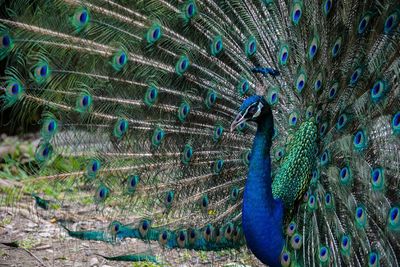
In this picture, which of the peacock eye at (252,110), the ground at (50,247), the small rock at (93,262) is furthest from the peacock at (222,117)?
the small rock at (93,262)

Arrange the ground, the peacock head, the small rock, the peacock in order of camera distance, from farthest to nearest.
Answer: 1. the small rock
2. the ground
3. the peacock
4. the peacock head

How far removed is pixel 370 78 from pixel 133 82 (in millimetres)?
1140

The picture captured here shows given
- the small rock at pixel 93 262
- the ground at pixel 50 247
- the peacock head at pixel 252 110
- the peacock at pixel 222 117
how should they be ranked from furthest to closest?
the small rock at pixel 93 262 → the ground at pixel 50 247 → the peacock at pixel 222 117 → the peacock head at pixel 252 110

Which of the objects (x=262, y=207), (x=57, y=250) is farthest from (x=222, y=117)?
(x=57, y=250)

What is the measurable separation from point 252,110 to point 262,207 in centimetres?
50

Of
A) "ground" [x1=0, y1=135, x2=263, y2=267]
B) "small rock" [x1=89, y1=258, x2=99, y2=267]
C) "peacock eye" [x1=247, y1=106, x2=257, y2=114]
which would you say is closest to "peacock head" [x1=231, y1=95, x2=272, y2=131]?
"peacock eye" [x1=247, y1=106, x2=257, y2=114]

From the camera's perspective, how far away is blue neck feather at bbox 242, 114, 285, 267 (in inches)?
124

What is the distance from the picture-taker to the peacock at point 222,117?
3049 mm

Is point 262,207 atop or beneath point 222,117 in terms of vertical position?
beneath

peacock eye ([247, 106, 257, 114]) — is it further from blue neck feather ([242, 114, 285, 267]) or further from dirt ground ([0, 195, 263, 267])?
dirt ground ([0, 195, 263, 267])

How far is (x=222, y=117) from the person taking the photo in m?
3.51

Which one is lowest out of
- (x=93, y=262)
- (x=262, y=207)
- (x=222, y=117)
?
(x=93, y=262)

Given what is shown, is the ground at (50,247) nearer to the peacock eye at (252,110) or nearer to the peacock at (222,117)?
the peacock at (222,117)

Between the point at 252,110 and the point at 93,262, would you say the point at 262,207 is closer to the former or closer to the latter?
the point at 252,110
